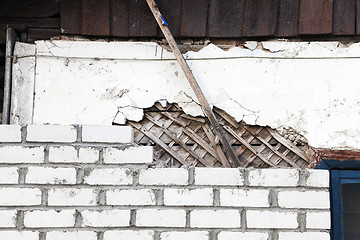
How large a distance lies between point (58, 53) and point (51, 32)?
177mm

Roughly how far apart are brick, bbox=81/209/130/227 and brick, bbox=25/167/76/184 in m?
0.22

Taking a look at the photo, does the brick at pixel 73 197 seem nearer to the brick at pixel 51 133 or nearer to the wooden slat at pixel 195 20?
the brick at pixel 51 133

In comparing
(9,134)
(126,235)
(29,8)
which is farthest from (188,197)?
(29,8)

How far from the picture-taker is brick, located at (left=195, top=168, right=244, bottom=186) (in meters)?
2.37

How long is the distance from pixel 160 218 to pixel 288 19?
1.71 meters

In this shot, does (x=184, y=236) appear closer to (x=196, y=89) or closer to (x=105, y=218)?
(x=105, y=218)

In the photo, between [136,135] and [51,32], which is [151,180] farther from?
[51,32]

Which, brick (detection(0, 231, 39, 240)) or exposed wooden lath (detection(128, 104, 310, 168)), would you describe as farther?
exposed wooden lath (detection(128, 104, 310, 168))

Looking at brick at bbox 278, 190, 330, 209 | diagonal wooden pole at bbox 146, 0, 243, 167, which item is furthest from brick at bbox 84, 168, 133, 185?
brick at bbox 278, 190, 330, 209

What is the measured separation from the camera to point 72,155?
7.77ft

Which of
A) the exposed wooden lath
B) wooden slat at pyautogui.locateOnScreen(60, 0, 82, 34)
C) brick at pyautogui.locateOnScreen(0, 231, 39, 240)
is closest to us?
brick at pyautogui.locateOnScreen(0, 231, 39, 240)

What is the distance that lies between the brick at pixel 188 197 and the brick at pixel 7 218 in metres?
0.88

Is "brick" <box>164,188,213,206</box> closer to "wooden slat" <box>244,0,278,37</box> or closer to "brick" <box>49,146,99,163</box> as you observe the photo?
"brick" <box>49,146,99,163</box>

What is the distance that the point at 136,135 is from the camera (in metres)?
2.92
